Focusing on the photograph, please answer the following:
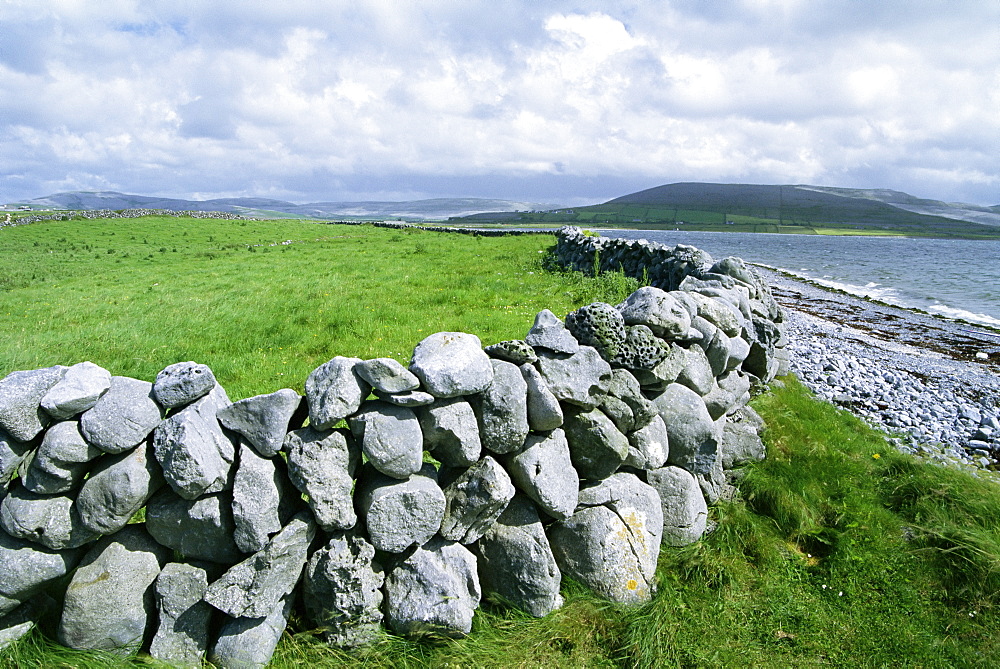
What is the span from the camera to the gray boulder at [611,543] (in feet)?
15.0

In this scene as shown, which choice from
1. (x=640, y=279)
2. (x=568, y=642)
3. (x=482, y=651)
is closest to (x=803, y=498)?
(x=568, y=642)

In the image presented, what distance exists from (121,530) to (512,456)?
3079 millimetres

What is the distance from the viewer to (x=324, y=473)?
13.0 ft

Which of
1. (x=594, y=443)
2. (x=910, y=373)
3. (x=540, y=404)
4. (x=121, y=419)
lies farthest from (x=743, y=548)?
(x=910, y=373)

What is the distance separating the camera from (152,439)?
12.3 feet

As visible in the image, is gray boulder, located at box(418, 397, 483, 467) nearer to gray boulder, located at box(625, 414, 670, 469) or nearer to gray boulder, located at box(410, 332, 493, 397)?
gray boulder, located at box(410, 332, 493, 397)

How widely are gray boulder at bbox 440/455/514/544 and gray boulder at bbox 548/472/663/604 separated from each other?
0.79 m

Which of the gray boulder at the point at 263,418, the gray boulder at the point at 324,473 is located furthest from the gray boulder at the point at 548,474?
the gray boulder at the point at 263,418

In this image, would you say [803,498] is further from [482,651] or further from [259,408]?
[259,408]

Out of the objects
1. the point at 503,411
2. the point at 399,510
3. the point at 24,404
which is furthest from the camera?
the point at 503,411

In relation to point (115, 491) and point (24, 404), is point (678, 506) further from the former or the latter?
point (24, 404)

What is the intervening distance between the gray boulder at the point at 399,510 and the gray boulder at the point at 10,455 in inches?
90.9

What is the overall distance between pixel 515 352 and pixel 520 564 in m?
1.78

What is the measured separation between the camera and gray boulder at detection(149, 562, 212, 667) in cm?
389
